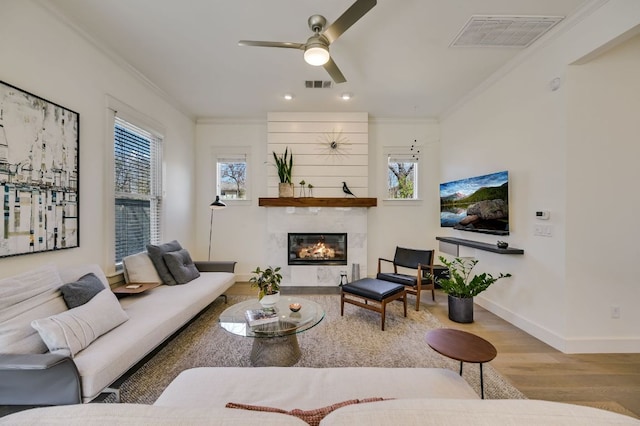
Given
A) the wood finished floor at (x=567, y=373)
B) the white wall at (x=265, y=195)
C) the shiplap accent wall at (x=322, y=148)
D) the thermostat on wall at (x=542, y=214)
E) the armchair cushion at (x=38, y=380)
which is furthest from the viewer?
the white wall at (x=265, y=195)

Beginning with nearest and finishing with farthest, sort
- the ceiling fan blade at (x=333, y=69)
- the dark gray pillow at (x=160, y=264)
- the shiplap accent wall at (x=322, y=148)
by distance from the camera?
1. the ceiling fan blade at (x=333, y=69)
2. the dark gray pillow at (x=160, y=264)
3. the shiplap accent wall at (x=322, y=148)

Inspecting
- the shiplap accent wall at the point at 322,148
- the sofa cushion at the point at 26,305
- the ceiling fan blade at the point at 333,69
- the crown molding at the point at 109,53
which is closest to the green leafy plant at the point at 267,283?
the sofa cushion at the point at 26,305

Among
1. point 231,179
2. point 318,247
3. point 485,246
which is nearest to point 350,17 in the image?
point 485,246

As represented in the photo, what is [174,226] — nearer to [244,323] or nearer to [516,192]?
[244,323]

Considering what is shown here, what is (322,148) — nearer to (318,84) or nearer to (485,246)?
(318,84)

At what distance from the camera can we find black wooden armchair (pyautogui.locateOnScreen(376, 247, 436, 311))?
3.52 meters

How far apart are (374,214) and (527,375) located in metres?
3.10

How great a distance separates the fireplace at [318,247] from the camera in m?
Answer: 4.63

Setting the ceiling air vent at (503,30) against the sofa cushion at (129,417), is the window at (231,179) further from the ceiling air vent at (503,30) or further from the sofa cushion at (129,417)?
the sofa cushion at (129,417)

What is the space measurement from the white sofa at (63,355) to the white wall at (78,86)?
0.32 metres

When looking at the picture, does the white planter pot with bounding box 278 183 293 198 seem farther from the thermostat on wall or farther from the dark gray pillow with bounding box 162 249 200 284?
the thermostat on wall

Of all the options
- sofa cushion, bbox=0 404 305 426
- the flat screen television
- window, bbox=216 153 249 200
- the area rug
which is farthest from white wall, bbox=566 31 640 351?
window, bbox=216 153 249 200

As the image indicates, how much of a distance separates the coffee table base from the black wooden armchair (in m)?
1.93

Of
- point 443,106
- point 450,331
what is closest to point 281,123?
point 443,106
